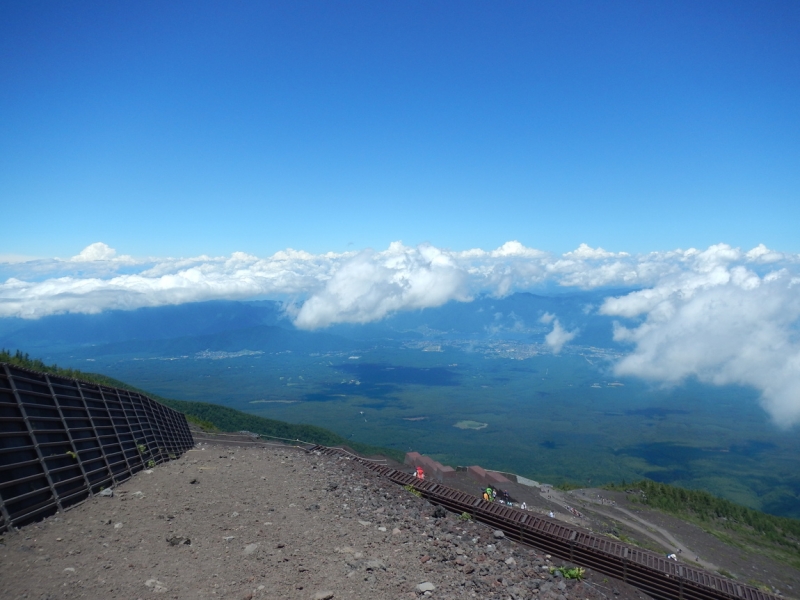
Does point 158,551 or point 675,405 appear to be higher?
point 158,551

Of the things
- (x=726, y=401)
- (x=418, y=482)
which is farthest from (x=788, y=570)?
(x=726, y=401)

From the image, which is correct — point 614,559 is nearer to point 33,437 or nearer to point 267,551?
point 267,551

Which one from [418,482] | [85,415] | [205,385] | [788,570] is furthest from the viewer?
[205,385]

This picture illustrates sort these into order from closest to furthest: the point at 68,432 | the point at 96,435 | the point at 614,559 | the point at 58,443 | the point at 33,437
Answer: the point at 33,437, the point at 614,559, the point at 58,443, the point at 68,432, the point at 96,435

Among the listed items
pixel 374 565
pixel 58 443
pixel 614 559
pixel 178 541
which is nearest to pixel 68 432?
pixel 58 443

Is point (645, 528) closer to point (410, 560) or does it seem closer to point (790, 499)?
point (410, 560)

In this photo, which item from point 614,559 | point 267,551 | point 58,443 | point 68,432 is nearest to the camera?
point 267,551

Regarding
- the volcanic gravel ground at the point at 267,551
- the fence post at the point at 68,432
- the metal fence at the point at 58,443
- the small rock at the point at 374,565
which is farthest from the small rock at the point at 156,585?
the fence post at the point at 68,432

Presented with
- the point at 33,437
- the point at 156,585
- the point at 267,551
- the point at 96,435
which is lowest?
the point at 267,551
